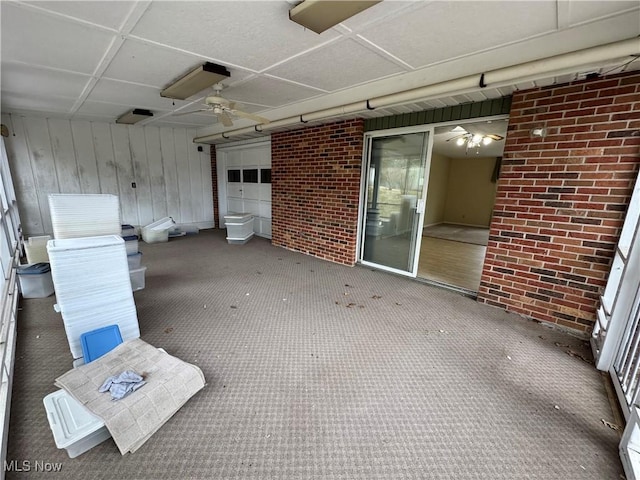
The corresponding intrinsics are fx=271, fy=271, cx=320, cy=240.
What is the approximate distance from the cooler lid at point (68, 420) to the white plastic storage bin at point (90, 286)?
0.59 metres

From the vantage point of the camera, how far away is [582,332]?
8.25 ft

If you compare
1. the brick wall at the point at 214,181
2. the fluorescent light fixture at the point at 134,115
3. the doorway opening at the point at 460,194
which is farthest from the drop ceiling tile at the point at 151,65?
the doorway opening at the point at 460,194

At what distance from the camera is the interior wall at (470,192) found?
9.12 metres

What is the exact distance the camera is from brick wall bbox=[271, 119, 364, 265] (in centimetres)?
419

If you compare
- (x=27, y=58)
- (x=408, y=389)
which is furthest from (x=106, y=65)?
(x=408, y=389)

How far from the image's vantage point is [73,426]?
1393 millimetres

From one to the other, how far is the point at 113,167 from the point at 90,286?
5170 millimetres

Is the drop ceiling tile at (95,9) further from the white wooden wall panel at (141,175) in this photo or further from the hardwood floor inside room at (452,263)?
the white wooden wall panel at (141,175)

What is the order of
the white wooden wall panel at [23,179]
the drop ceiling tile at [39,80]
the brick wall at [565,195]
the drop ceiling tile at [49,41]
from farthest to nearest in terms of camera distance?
the white wooden wall panel at [23,179] → the drop ceiling tile at [39,80] → the brick wall at [565,195] → the drop ceiling tile at [49,41]

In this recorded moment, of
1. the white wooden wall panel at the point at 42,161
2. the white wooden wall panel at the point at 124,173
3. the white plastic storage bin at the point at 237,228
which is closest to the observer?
the white wooden wall panel at the point at 42,161

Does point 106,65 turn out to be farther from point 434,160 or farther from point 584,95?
point 434,160

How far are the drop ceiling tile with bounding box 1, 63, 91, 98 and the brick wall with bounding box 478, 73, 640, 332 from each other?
4.80 meters

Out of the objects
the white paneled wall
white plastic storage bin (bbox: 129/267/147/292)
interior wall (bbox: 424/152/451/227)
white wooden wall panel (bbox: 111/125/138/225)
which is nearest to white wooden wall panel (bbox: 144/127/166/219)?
the white paneled wall

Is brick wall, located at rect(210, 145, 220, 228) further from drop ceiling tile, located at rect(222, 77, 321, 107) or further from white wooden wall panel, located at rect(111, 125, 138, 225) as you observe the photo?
drop ceiling tile, located at rect(222, 77, 321, 107)
